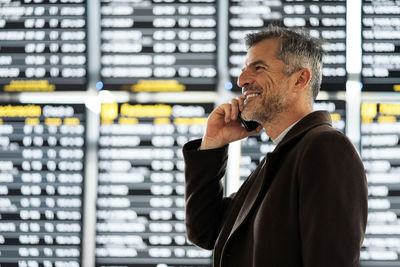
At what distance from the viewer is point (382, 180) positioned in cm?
264

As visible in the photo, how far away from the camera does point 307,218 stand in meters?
1.32

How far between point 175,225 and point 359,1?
1602 mm

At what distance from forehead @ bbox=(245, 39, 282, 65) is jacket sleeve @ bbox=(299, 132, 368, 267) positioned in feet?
1.55

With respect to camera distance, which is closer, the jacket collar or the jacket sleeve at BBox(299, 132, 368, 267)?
the jacket sleeve at BBox(299, 132, 368, 267)

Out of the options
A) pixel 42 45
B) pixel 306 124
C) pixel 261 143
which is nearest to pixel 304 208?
pixel 306 124

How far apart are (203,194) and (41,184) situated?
1.18 meters

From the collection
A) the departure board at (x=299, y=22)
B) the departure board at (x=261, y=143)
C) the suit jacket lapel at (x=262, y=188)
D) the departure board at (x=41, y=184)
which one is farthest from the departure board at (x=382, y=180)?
the departure board at (x=41, y=184)

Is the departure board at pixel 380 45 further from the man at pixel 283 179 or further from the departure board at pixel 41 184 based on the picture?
the departure board at pixel 41 184

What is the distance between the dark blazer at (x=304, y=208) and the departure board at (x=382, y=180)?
1190mm

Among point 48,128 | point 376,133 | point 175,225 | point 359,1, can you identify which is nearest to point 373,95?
point 376,133

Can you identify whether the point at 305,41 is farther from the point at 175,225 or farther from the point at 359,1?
the point at 175,225

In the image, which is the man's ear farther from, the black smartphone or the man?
the black smartphone

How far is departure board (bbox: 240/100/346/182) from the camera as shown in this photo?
2682 mm

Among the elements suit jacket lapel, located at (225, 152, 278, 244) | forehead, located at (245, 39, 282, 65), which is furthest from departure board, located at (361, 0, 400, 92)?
suit jacket lapel, located at (225, 152, 278, 244)
